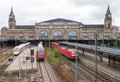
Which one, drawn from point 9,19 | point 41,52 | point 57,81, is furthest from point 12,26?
point 57,81

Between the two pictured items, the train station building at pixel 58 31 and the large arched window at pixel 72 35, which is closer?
the train station building at pixel 58 31

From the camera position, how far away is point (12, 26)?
136375mm

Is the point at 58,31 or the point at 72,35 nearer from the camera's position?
the point at 58,31

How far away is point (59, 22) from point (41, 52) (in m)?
80.7

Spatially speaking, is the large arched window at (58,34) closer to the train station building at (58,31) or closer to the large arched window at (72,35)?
the train station building at (58,31)

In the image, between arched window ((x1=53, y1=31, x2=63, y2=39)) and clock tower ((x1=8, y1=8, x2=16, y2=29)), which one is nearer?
arched window ((x1=53, y1=31, x2=63, y2=39))

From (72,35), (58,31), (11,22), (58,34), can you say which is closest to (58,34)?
(58,34)

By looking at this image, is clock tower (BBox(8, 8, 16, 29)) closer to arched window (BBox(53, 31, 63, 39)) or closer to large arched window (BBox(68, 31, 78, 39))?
arched window (BBox(53, 31, 63, 39))

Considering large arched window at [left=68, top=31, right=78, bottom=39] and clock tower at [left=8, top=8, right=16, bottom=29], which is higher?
clock tower at [left=8, top=8, right=16, bottom=29]

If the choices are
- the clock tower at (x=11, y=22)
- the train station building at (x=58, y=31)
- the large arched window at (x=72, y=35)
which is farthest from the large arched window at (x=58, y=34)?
the clock tower at (x=11, y=22)

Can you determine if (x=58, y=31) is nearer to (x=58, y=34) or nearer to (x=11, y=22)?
(x=58, y=34)

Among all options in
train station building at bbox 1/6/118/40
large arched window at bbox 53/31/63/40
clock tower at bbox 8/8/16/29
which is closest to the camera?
train station building at bbox 1/6/118/40

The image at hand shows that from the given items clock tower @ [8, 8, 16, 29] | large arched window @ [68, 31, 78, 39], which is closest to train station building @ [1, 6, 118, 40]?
large arched window @ [68, 31, 78, 39]

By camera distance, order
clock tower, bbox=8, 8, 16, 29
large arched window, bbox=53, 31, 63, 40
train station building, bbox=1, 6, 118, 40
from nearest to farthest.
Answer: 1. train station building, bbox=1, 6, 118, 40
2. large arched window, bbox=53, 31, 63, 40
3. clock tower, bbox=8, 8, 16, 29
